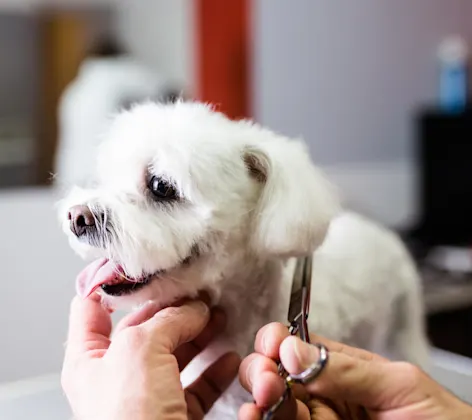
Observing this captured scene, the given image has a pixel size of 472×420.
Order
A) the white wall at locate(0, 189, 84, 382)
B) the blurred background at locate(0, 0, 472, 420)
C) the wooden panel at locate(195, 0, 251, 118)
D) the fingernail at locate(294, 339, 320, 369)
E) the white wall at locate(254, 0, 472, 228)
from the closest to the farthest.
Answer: the fingernail at locate(294, 339, 320, 369)
the white wall at locate(0, 189, 84, 382)
the blurred background at locate(0, 0, 472, 420)
the wooden panel at locate(195, 0, 251, 118)
the white wall at locate(254, 0, 472, 228)

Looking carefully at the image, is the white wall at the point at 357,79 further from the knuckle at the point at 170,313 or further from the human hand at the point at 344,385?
the human hand at the point at 344,385

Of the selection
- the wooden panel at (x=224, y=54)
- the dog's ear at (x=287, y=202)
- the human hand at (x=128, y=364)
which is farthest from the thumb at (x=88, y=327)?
the wooden panel at (x=224, y=54)

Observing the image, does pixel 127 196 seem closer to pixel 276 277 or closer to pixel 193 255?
pixel 193 255

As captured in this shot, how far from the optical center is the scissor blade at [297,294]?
0.80m

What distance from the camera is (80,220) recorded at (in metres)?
0.83

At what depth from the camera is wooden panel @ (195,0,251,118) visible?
2.14 meters

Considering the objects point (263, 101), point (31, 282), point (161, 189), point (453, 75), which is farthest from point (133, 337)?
point (453, 75)

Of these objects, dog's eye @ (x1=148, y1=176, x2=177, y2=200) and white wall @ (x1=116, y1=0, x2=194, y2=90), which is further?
white wall @ (x1=116, y1=0, x2=194, y2=90)

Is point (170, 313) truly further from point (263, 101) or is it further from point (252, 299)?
point (263, 101)

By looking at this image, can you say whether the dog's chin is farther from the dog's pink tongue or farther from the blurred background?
the blurred background

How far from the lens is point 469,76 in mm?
2766

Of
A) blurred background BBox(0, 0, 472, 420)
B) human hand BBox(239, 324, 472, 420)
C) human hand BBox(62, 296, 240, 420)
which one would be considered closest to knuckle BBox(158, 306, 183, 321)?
human hand BBox(62, 296, 240, 420)

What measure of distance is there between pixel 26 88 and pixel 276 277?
1169 millimetres

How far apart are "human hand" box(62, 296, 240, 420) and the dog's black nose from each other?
0.28ft
